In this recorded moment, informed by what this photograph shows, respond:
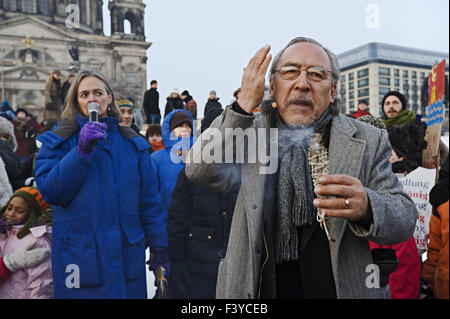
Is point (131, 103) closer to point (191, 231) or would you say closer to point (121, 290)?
point (191, 231)

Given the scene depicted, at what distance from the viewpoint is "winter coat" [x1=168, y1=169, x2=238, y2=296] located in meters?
2.78

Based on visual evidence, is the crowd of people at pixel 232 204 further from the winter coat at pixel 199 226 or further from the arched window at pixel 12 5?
the arched window at pixel 12 5

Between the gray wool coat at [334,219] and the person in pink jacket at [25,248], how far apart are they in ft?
5.77

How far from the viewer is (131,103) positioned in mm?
4355

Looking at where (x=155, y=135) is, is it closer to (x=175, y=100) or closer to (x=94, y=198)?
(x=175, y=100)

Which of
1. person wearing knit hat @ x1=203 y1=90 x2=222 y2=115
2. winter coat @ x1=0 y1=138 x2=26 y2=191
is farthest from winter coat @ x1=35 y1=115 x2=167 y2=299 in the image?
winter coat @ x1=0 y1=138 x2=26 y2=191

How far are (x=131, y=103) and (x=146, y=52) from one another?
2.45m

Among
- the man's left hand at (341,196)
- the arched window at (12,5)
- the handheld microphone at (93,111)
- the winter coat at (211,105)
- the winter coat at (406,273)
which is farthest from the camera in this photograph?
the arched window at (12,5)

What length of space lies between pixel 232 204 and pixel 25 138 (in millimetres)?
6751

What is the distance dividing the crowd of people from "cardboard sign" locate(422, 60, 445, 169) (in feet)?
0.33

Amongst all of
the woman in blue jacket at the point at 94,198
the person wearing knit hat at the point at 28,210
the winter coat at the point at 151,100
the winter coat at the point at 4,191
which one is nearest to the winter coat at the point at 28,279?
the person wearing knit hat at the point at 28,210

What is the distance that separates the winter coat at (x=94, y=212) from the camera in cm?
224
